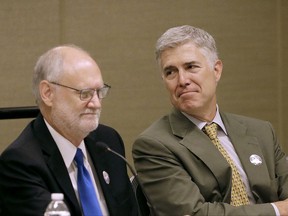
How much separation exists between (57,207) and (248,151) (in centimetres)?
128

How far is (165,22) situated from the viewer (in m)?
4.74

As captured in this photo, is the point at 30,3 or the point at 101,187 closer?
the point at 101,187

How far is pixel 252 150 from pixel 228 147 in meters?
0.12

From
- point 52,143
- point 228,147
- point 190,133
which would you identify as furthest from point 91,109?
point 228,147

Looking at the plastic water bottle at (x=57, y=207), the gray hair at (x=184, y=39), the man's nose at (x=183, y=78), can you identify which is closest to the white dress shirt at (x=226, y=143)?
the man's nose at (x=183, y=78)

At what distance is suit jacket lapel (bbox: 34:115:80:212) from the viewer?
2512 mm

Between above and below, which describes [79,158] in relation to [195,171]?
above

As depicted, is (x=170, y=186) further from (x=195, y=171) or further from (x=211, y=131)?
(x=211, y=131)

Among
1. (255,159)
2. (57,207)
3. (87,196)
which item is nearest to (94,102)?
(87,196)

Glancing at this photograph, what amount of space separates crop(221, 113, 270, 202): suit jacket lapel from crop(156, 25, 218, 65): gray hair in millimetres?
369

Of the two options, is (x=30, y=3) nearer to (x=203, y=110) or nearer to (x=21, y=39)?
(x=21, y=39)

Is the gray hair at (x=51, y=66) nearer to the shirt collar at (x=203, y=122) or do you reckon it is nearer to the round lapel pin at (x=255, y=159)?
the shirt collar at (x=203, y=122)

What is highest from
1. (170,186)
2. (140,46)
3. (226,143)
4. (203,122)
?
(140,46)

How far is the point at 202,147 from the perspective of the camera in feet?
10.1
